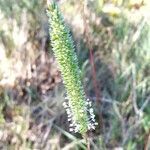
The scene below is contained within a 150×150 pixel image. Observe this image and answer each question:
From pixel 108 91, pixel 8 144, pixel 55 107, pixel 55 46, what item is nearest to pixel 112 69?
pixel 108 91

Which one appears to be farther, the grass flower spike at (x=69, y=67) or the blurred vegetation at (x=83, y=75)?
the blurred vegetation at (x=83, y=75)

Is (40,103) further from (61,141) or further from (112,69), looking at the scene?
(112,69)

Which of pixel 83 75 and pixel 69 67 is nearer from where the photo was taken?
pixel 69 67

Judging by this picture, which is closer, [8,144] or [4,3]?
[8,144]

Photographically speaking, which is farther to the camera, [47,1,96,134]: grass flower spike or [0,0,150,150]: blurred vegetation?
[0,0,150,150]: blurred vegetation
